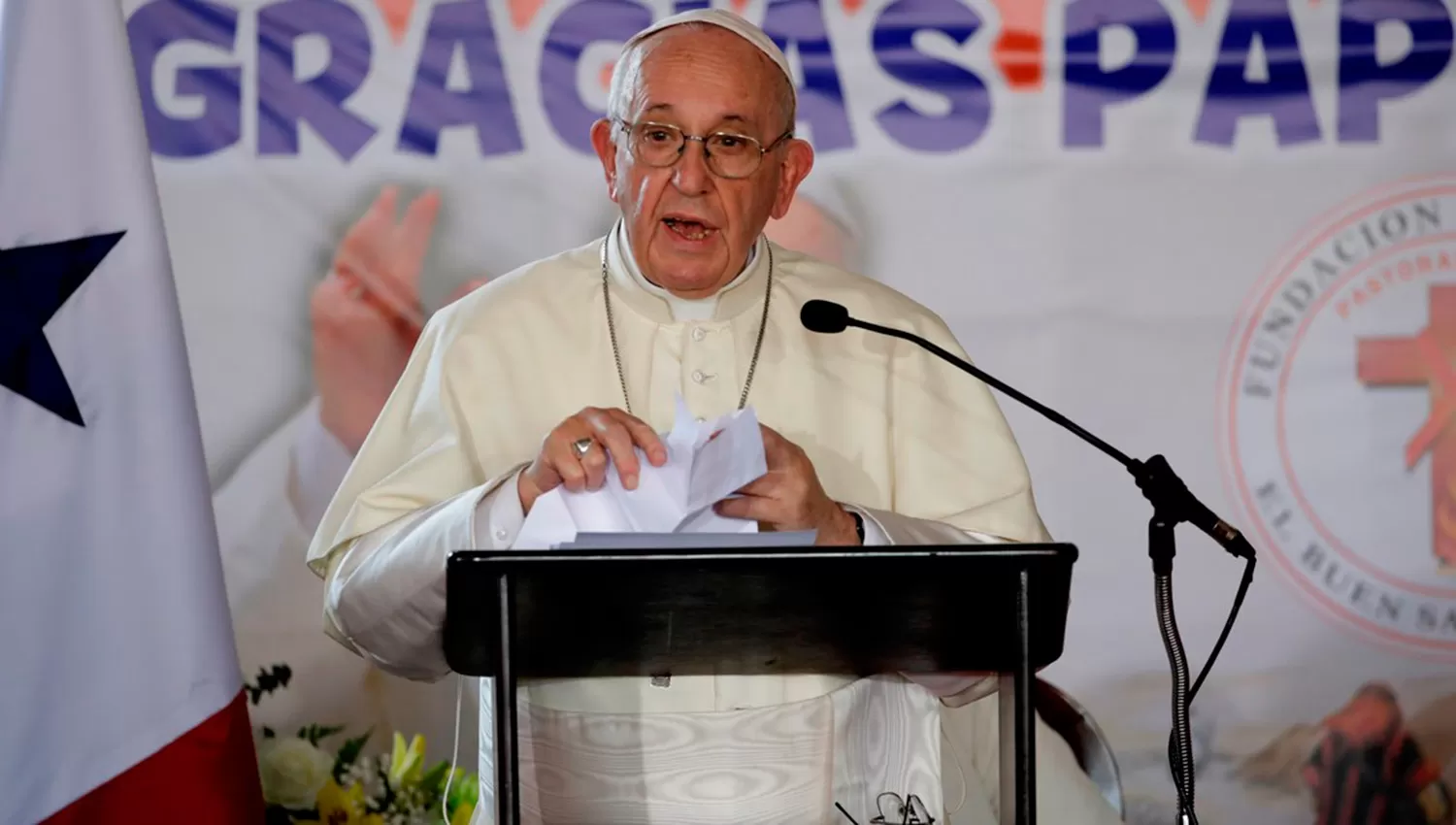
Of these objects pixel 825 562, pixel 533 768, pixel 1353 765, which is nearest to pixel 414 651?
pixel 533 768

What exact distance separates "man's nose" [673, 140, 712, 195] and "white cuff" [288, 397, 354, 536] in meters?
1.91

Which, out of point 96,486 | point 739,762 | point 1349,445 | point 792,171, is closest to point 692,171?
point 792,171

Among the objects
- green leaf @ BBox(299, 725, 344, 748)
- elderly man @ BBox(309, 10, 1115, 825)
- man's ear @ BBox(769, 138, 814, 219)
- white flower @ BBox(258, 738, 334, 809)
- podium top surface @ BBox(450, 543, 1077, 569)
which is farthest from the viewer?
green leaf @ BBox(299, 725, 344, 748)

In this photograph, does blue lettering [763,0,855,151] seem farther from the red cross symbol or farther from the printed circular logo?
the red cross symbol

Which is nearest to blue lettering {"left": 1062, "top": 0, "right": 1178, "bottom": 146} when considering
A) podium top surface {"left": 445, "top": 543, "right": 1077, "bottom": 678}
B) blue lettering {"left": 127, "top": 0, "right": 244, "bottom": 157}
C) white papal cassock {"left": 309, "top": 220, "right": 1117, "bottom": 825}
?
white papal cassock {"left": 309, "top": 220, "right": 1117, "bottom": 825}

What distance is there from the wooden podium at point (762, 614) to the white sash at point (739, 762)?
1.20 feet

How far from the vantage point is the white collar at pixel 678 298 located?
3.30m

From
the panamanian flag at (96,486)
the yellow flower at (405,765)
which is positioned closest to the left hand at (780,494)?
the panamanian flag at (96,486)

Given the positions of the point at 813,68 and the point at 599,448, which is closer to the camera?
the point at 599,448

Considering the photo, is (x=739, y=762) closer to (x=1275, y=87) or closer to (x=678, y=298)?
(x=678, y=298)

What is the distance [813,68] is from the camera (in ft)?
15.3

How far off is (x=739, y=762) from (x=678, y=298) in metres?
0.92

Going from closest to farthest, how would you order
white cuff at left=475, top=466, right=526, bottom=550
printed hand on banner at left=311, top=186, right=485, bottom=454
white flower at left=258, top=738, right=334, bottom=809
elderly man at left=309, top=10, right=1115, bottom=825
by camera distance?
white cuff at left=475, top=466, right=526, bottom=550
elderly man at left=309, top=10, right=1115, bottom=825
white flower at left=258, top=738, right=334, bottom=809
printed hand on banner at left=311, top=186, right=485, bottom=454

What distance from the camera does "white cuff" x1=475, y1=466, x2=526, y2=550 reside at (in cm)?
257
